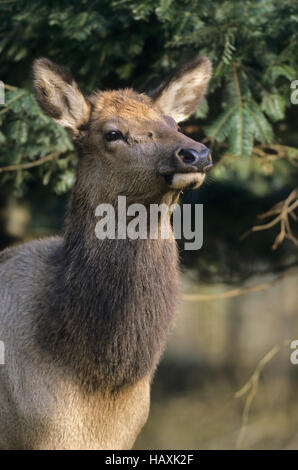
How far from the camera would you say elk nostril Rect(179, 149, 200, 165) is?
3.25m

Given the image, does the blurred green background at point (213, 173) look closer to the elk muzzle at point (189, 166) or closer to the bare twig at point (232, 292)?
the bare twig at point (232, 292)

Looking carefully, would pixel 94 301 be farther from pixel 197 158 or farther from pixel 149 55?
pixel 149 55

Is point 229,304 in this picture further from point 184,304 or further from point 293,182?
point 293,182

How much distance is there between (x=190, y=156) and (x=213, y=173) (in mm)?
2576

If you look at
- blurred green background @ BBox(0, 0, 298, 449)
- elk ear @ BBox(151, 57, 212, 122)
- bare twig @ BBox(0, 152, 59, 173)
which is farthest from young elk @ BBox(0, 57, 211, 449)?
bare twig @ BBox(0, 152, 59, 173)

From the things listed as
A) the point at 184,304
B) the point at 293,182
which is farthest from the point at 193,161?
the point at 184,304

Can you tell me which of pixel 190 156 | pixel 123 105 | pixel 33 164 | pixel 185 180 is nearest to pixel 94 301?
pixel 185 180

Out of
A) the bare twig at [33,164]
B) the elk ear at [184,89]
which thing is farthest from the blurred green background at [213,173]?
the elk ear at [184,89]

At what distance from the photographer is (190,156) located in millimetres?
3262

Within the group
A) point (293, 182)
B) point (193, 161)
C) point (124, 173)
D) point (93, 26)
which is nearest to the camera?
point (193, 161)

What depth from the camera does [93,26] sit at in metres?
4.94

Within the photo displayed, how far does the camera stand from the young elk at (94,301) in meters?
3.56

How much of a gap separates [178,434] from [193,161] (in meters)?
4.73

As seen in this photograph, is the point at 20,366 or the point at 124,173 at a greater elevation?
the point at 124,173
